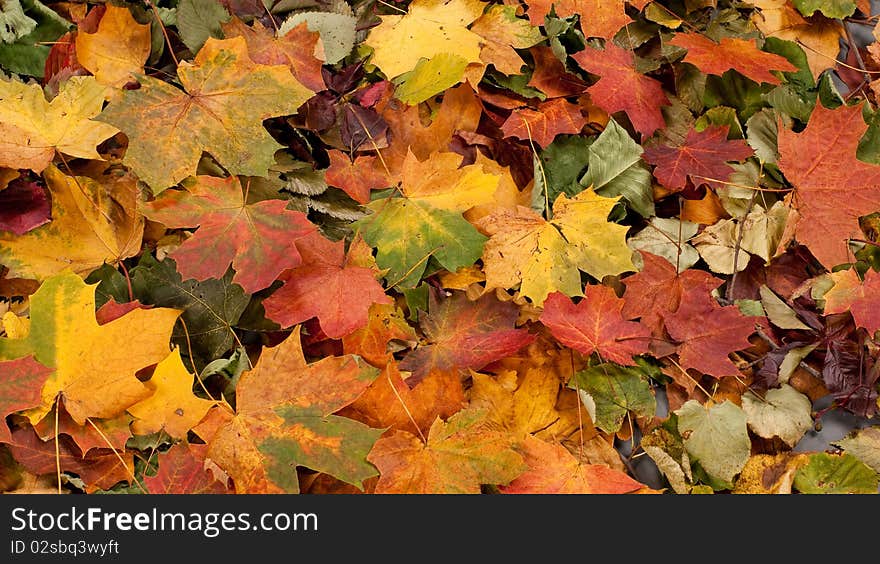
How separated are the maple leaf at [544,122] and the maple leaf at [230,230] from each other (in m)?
0.39

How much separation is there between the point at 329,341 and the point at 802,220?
0.75 metres

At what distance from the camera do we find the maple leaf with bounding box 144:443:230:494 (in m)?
1.01

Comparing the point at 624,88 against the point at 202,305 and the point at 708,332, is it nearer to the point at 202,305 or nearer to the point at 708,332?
the point at 708,332

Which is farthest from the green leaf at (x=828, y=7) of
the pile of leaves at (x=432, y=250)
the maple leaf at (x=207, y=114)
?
the maple leaf at (x=207, y=114)

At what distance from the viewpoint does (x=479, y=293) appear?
1210 mm

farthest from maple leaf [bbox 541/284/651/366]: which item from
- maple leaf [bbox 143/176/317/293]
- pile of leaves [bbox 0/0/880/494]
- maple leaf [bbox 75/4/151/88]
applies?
maple leaf [bbox 75/4/151/88]

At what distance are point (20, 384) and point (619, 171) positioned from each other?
93 centimetres

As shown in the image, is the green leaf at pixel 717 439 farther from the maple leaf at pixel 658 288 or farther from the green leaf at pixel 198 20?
the green leaf at pixel 198 20

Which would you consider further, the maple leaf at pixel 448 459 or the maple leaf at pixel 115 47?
the maple leaf at pixel 115 47

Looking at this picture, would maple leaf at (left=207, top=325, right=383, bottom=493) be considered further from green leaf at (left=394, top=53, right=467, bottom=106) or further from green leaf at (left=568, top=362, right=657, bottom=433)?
green leaf at (left=394, top=53, right=467, bottom=106)

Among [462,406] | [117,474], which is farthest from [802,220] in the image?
[117,474]

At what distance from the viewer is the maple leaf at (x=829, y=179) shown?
119 cm

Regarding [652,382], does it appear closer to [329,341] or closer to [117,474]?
[329,341]

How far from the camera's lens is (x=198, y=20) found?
4.19 ft
